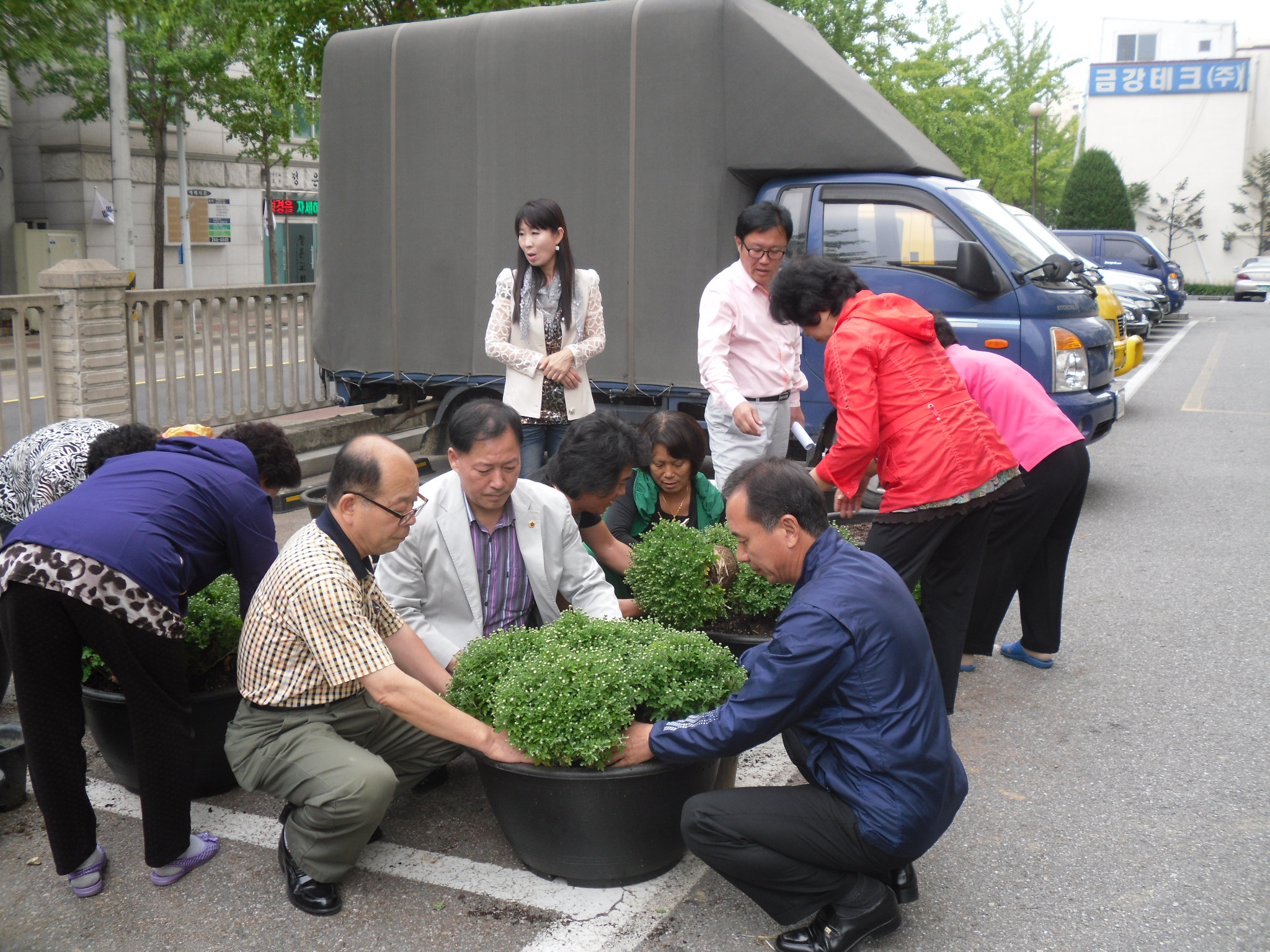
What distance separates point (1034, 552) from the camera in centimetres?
485

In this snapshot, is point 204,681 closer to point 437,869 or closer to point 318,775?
point 318,775

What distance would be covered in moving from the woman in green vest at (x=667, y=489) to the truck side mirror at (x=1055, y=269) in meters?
3.49

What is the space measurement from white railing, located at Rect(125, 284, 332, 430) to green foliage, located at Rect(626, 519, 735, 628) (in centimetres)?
525

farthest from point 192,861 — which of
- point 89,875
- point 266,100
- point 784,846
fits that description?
point 266,100

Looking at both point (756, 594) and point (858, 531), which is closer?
point (756, 594)

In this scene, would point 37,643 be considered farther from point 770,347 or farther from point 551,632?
point 770,347

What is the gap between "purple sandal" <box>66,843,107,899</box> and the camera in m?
3.23

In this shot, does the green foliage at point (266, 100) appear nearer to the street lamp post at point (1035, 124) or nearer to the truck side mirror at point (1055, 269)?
the truck side mirror at point (1055, 269)

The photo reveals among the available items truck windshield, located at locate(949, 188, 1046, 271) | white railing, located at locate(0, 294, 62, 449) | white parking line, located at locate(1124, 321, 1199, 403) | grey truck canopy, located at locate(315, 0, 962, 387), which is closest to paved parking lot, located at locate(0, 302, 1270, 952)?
truck windshield, located at locate(949, 188, 1046, 271)

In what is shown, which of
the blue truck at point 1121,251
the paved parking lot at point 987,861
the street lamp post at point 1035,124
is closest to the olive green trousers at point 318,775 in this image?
the paved parking lot at point 987,861

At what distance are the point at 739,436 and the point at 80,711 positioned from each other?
127 inches

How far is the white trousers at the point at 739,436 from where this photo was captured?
5.47 m

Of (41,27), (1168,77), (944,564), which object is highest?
(1168,77)

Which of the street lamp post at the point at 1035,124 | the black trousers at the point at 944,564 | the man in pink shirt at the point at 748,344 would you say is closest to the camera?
the black trousers at the point at 944,564
